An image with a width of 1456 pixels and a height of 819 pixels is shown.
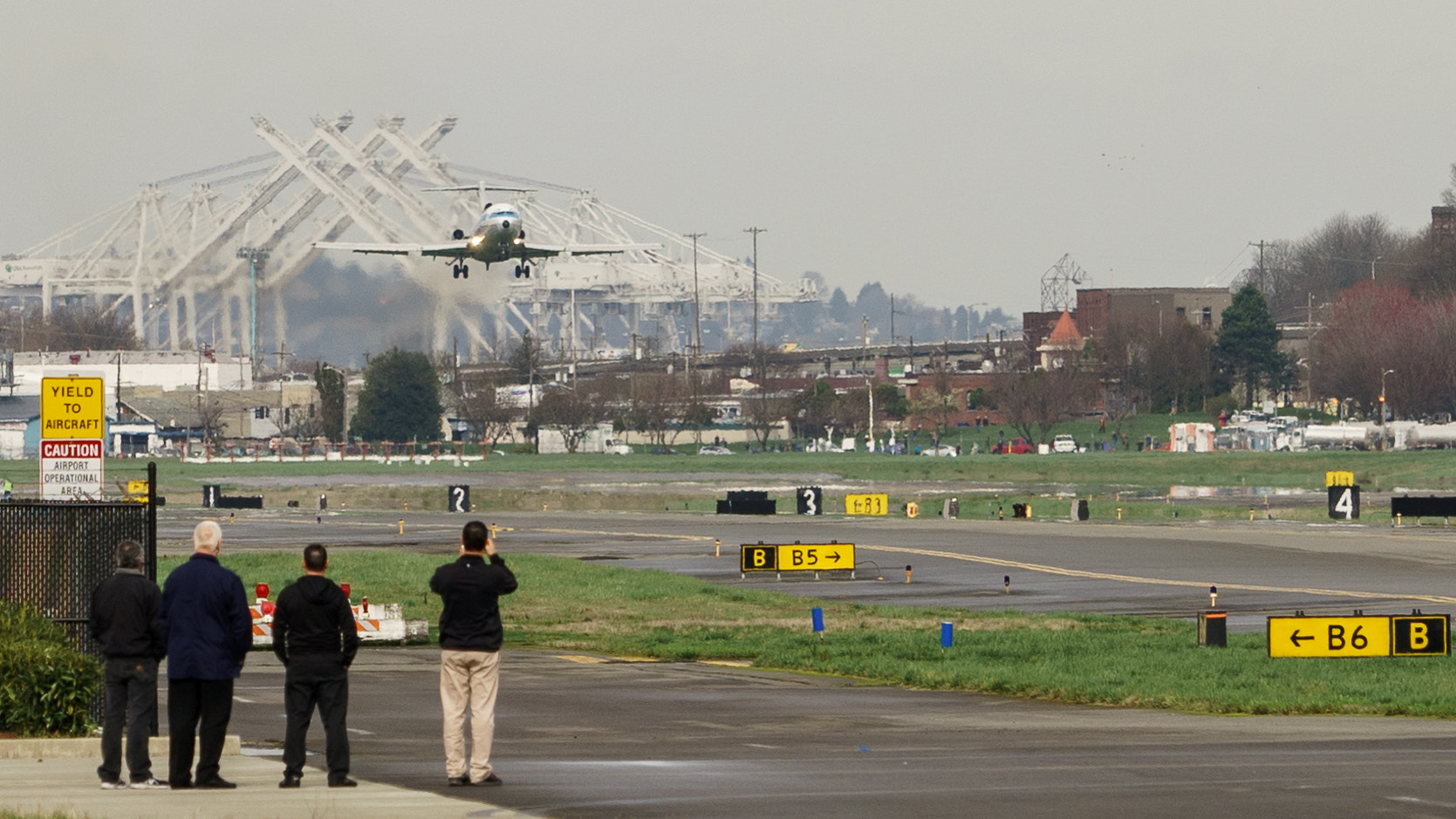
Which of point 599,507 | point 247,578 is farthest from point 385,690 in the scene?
point 599,507

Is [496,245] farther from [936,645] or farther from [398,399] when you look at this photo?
[398,399]

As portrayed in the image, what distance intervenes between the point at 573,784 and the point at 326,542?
53.2 metres

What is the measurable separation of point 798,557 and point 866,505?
35.9 m

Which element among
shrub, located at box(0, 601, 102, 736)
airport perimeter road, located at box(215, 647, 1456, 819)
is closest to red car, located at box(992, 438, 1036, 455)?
airport perimeter road, located at box(215, 647, 1456, 819)

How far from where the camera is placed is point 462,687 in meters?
17.4

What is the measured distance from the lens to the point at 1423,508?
7612cm

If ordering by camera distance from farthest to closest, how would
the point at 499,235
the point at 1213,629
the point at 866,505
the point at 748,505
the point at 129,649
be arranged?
the point at 866,505
the point at 748,505
the point at 499,235
the point at 1213,629
the point at 129,649

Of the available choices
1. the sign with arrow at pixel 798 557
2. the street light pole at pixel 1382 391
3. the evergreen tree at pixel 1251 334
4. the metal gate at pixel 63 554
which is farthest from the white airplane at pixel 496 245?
the evergreen tree at pixel 1251 334

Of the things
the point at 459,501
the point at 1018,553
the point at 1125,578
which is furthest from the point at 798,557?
the point at 459,501

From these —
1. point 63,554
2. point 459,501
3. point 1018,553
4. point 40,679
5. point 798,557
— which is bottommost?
point 1018,553

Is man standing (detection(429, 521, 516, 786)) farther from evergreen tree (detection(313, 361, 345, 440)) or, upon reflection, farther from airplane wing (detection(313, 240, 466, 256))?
evergreen tree (detection(313, 361, 345, 440))

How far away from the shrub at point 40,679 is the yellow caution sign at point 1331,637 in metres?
19.7

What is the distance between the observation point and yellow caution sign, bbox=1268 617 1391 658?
31.9 m

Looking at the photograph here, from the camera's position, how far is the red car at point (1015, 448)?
17088 cm
